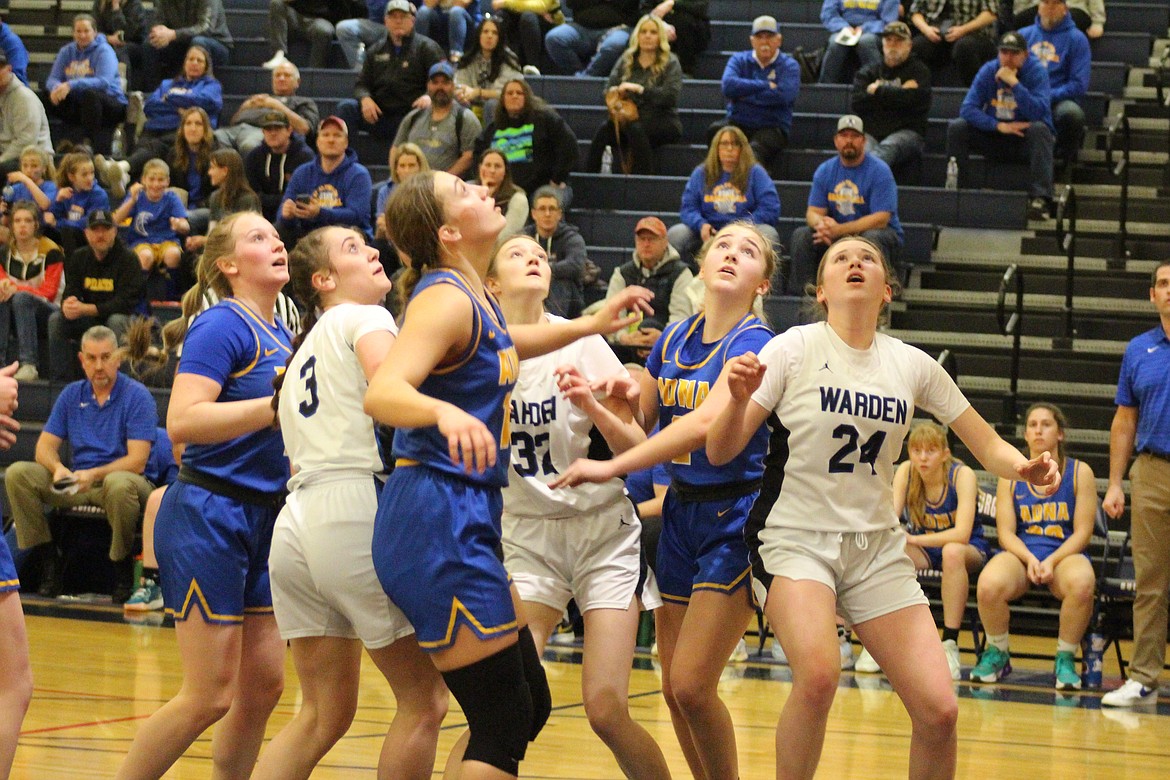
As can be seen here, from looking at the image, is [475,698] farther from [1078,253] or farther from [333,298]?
[1078,253]

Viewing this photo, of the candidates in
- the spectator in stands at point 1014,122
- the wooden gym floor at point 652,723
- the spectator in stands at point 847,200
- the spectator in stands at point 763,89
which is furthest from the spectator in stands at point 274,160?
the spectator in stands at point 1014,122

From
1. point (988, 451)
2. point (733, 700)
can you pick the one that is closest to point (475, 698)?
point (988, 451)

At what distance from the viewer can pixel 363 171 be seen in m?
10.9

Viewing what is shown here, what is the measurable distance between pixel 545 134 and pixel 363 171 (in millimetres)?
1400

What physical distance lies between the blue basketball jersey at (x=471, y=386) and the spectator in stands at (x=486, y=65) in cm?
938

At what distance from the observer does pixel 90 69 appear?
1355 centimetres

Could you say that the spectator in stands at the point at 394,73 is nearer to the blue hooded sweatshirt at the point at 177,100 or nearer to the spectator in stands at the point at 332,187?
the blue hooded sweatshirt at the point at 177,100

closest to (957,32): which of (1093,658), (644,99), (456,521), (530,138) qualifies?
(644,99)

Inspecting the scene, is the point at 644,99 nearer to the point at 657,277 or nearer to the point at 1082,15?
the point at 657,277

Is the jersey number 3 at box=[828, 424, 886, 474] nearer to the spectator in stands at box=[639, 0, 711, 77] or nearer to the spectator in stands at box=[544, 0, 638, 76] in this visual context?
the spectator in stands at box=[639, 0, 711, 77]

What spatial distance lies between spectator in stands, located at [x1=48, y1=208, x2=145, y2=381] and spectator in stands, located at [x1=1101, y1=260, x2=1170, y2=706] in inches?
268

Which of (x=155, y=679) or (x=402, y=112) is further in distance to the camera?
(x=402, y=112)

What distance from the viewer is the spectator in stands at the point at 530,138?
1127cm

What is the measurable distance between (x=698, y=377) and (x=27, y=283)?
8049mm
